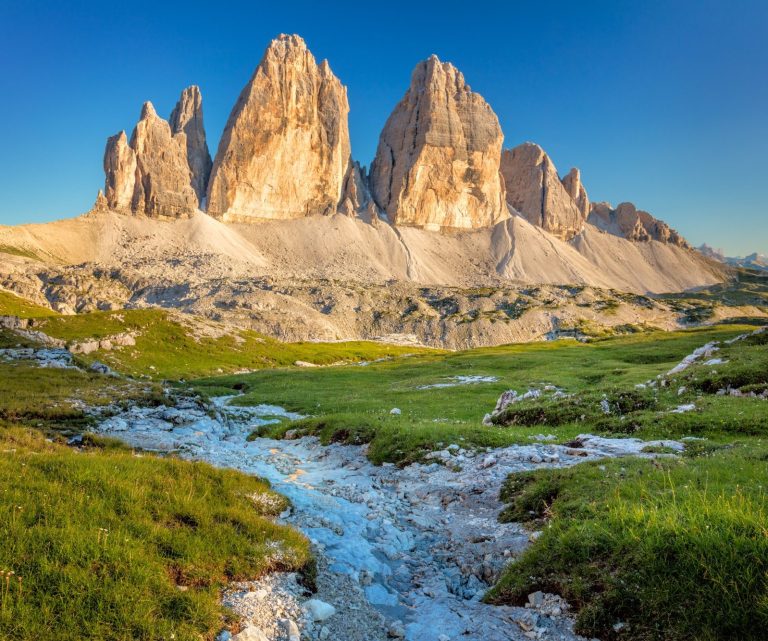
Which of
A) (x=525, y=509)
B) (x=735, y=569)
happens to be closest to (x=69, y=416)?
(x=525, y=509)

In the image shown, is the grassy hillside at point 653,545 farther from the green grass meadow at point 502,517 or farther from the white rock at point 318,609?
the white rock at point 318,609

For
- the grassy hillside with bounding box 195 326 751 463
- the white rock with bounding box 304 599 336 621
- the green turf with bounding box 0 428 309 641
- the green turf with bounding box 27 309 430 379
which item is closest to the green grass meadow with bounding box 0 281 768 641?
the green turf with bounding box 0 428 309 641

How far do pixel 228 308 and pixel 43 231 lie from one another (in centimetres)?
11870

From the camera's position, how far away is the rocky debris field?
7074 mm

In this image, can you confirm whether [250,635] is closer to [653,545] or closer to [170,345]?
[653,545]

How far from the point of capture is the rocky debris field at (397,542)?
7.07 m

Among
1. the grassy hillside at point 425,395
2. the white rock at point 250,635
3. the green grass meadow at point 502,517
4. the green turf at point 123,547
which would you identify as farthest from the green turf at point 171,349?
the white rock at point 250,635

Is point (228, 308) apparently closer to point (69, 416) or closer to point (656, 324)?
point (69, 416)

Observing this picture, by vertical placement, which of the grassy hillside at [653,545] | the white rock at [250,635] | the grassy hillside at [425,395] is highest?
the grassy hillside at [653,545]

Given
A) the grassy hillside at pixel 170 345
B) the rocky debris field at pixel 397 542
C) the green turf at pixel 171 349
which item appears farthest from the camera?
the grassy hillside at pixel 170 345

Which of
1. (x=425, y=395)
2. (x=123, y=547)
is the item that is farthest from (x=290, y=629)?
(x=425, y=395)

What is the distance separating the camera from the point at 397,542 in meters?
10.8

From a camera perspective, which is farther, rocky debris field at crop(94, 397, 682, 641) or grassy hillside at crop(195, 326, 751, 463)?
grassy hillside at crop(195, 326, 751, 463)

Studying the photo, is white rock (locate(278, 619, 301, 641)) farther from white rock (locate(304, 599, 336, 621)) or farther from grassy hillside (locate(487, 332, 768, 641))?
grassy hillside (locate(487, 332, 768, 641))
